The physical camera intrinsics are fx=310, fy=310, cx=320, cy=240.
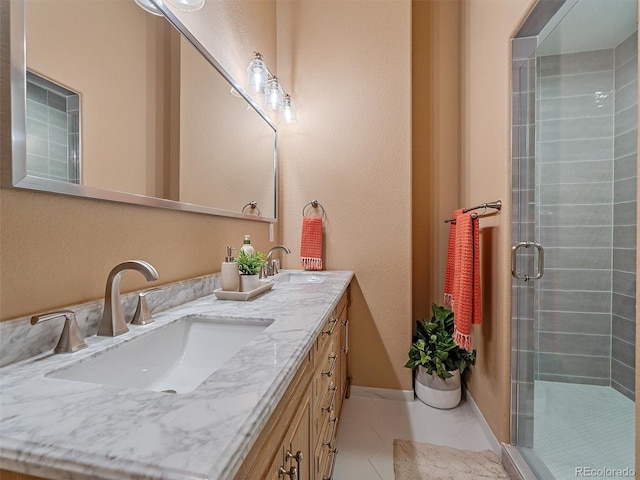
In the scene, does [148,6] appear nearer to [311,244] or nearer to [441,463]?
[311,244]

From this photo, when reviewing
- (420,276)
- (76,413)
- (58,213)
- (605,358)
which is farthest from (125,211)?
(605,358)

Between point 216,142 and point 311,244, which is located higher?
point 216,142

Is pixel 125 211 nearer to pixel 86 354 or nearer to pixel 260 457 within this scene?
pixel 86 354

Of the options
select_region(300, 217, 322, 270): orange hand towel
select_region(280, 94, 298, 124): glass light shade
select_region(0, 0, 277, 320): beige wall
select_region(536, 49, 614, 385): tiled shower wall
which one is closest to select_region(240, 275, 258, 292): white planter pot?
select_region(0, 0, 277, 320): beige wall

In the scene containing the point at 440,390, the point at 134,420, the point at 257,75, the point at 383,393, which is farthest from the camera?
the point at 383,393

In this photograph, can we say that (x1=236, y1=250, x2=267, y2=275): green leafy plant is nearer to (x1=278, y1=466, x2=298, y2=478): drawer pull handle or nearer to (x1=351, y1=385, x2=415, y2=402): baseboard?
(x1=278, y1=466, x2=298, y2=478): drawer pull handle

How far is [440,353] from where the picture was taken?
1906 mm

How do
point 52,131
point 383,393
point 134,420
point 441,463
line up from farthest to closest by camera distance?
point 383,393 < point 441,463 < point 52,131 < point 134,420

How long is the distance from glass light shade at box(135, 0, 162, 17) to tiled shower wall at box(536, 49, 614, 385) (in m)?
1.96

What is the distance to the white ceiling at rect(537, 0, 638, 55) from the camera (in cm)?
148

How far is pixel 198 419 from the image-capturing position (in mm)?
408

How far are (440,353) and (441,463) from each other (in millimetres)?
591

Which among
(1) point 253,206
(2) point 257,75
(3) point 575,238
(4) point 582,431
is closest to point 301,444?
(1) point 253,206

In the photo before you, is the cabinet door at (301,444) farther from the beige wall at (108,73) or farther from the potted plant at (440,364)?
the potted plant at (440,364)
